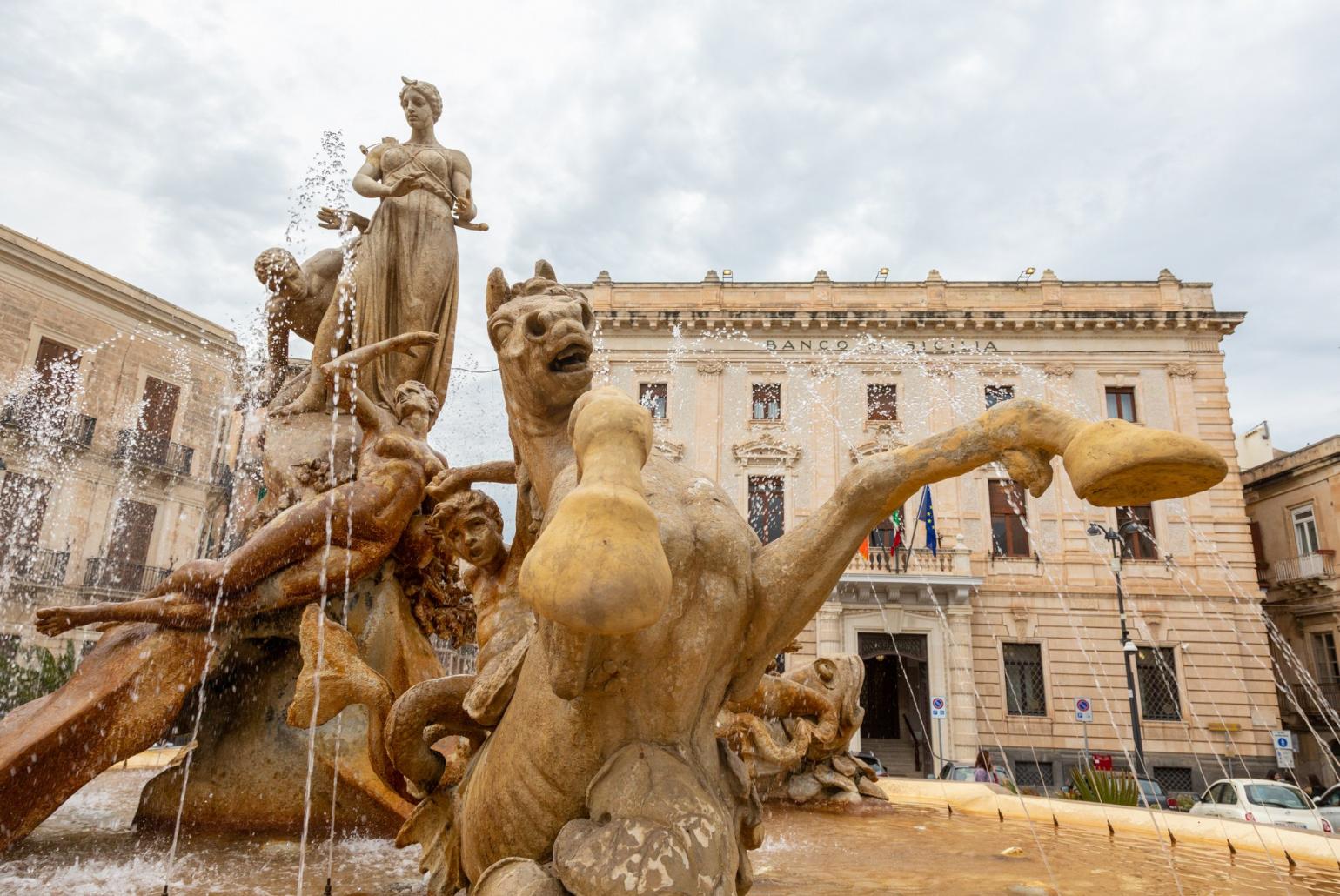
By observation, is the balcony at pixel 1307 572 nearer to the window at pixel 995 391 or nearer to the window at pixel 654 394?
the window at pixel 995 391

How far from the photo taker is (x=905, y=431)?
79.6 ft

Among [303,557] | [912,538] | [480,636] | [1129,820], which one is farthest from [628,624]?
[912,538]

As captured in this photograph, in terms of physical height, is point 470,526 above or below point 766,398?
below

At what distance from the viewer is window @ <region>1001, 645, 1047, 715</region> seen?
21.8 metres

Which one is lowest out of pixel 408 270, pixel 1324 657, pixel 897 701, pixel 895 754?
pixel 895 754

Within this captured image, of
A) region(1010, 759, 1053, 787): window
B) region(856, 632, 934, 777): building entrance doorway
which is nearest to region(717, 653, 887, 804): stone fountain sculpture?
region(856, 632, 934, 777): building entrance doorway

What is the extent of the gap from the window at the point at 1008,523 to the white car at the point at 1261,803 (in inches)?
470

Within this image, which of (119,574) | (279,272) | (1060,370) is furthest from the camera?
(1060,370)

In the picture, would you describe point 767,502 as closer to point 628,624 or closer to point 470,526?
point 470,526

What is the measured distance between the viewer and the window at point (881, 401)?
24578 millimetres

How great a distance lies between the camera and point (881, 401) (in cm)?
2484

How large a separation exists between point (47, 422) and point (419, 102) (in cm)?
2305

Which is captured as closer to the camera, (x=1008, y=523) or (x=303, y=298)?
(x=303, y=298)

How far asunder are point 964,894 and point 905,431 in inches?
874
